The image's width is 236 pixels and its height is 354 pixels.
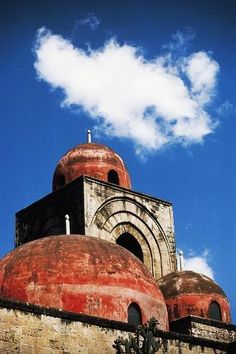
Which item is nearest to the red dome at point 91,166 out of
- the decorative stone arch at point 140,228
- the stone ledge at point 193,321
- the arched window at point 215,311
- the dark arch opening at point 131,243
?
the decorative stone arch at point 140,228

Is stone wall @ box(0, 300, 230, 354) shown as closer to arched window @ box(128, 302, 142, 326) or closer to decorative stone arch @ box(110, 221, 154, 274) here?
arched window @ box(128, 302, 142, 326)

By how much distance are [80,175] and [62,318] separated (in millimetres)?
10353

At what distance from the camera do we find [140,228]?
2456 centimetres

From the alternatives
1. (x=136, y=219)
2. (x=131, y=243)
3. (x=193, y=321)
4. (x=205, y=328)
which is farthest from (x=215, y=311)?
(x=136, y=219)

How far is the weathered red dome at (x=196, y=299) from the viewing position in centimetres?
1992

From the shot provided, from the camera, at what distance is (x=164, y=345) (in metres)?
15.5

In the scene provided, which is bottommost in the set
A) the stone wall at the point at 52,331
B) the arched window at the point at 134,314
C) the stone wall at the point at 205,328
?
the stone wall at the point at 52,331

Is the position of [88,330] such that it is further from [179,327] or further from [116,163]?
[116,163]

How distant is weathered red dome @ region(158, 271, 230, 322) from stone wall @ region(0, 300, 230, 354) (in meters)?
4.61

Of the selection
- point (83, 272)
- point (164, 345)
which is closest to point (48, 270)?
point (83, 272)

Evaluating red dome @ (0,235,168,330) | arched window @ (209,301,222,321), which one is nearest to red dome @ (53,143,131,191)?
arched window @ (209,301,222,321)

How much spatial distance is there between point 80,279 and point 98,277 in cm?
42

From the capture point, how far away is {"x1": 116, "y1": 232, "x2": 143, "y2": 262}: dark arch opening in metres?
24.2

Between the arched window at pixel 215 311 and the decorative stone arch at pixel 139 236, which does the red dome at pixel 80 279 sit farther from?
the decorative stone arch at pixel 139 236
